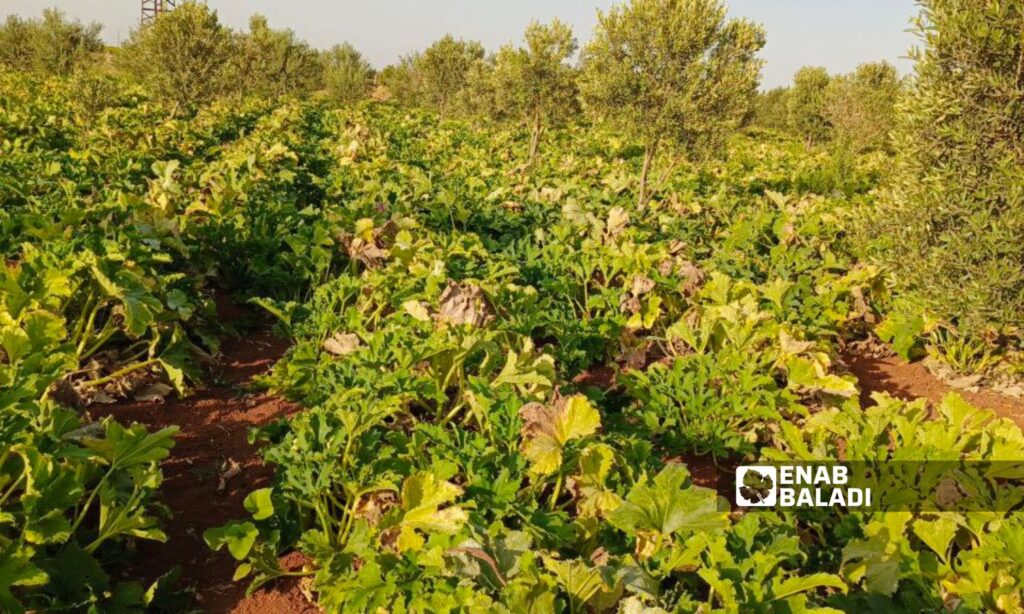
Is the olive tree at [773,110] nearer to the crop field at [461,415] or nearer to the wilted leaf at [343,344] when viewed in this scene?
the crop field at [461,415]

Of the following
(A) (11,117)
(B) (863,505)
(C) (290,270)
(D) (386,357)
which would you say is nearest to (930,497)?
(B) (863,505)

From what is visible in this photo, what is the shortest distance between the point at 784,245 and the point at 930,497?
6.10 meters

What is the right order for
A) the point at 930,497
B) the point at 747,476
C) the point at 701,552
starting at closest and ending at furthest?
the point at 701,552 → the point at 930,497 → the point at 747,476

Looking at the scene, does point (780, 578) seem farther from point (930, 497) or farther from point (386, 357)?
point (386, 357)

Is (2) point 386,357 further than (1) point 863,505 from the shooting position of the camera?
Yes

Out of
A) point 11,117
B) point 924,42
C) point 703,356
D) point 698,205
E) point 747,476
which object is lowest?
point 747,476

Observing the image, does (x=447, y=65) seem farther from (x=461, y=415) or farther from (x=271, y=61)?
(x=461, y=415)

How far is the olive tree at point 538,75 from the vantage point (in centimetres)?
2041

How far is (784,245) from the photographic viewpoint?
9.13 metres

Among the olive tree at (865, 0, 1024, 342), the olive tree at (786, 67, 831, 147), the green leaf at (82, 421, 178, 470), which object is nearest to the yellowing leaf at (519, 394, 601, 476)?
the green leaf at (82, 421, 178, 470)

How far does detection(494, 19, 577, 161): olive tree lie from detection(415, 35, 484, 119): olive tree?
1485cm

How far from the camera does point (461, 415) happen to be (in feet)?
16.1

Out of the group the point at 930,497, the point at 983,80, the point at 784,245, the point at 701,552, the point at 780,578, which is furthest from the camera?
the point at 784,245

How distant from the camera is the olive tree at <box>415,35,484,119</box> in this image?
3578 cm
